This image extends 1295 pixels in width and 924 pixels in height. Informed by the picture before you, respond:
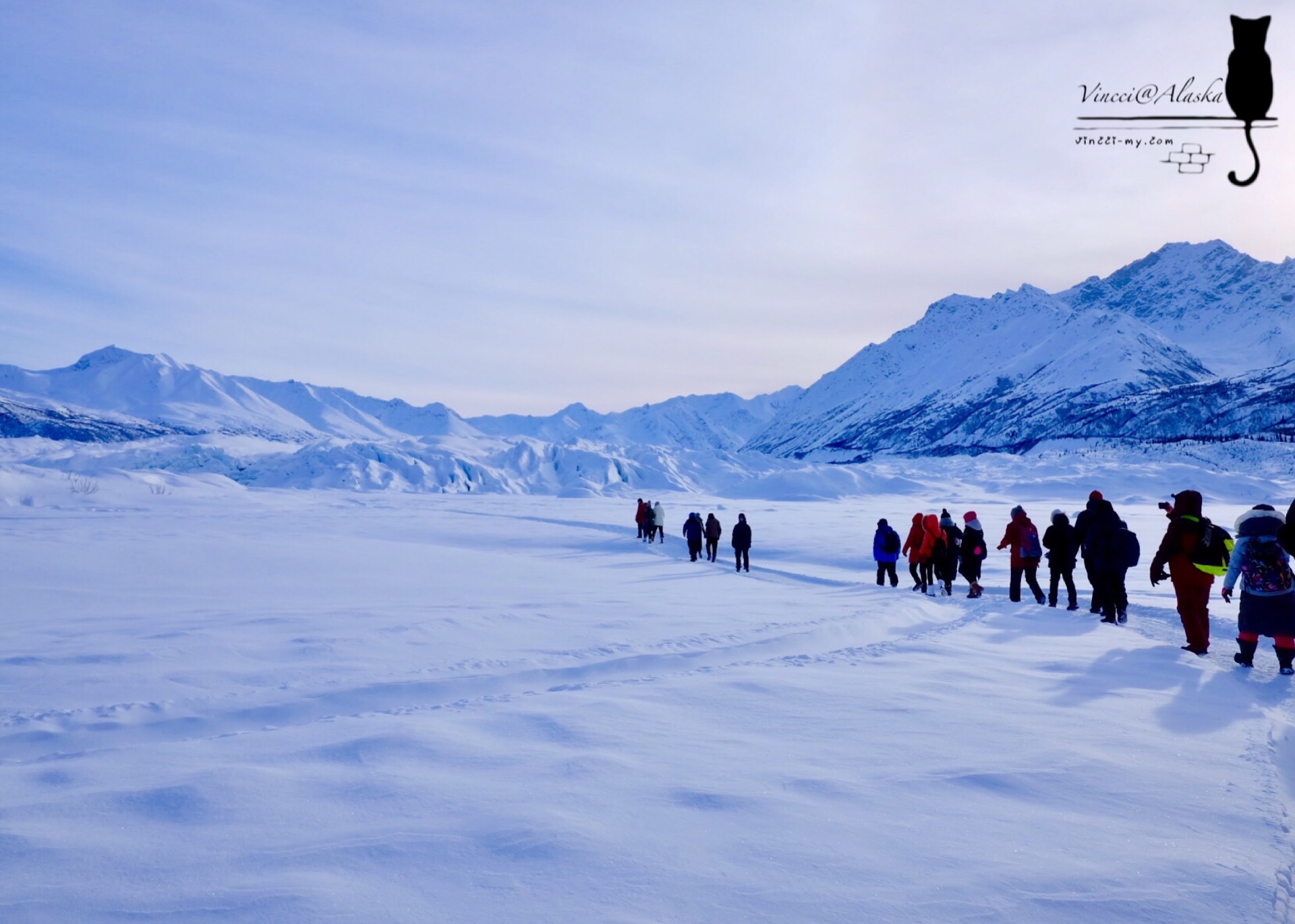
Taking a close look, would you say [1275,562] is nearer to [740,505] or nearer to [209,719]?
[209,719]

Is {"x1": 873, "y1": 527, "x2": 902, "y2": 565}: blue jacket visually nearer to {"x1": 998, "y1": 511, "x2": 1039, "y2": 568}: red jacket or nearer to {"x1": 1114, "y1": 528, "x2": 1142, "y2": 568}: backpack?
{"x1": 998, "y1": 511, "x2": 1039, "y2": 568}: red jacket

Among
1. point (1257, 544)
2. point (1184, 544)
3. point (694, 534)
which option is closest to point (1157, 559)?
point (1184, 544)

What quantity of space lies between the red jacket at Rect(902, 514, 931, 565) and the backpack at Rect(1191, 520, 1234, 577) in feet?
18.5

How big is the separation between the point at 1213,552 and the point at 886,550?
23.5 ft

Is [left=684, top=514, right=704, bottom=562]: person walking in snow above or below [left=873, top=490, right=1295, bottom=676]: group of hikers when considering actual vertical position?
below

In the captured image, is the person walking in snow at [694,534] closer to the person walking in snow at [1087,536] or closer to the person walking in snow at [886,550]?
the person walking in snow at [886,550]

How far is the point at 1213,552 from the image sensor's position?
8.15 meters

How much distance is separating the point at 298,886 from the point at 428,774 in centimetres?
→ 117

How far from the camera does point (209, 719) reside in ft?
17.2

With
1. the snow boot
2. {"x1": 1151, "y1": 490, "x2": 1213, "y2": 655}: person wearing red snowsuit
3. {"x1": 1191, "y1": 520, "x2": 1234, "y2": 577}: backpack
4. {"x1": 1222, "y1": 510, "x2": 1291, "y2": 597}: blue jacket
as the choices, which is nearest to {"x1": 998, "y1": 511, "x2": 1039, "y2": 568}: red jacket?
{"x1": 1151, "y1": 490, "x2": 1213, "y2": 655}: person wearing red snowsuit

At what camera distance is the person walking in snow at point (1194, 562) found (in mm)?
8148

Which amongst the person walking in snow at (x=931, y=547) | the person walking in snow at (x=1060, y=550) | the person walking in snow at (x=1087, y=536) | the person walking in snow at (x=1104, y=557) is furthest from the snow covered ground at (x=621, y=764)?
the person walking in snow at (x=931, y=547)

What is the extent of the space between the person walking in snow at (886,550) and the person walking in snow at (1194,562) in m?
6.41

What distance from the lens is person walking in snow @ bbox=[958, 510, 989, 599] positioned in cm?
1358
